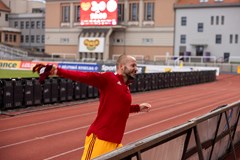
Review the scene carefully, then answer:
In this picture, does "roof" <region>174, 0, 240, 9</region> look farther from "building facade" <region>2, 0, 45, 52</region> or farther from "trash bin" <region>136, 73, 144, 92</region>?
"trash bin" <region>136, 73, 144, 92</region>

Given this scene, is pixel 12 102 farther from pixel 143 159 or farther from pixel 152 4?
pixel 152 4

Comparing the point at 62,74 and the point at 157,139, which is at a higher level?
the point at 62,74

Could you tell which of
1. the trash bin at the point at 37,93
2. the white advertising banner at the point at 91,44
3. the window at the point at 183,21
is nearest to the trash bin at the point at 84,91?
the trash bin at the point at 37,93

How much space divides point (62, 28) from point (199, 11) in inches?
1078

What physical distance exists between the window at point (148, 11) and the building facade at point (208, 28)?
4.59 m

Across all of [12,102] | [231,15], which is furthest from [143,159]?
[231,15]

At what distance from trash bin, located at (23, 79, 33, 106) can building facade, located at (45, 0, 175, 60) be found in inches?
2163

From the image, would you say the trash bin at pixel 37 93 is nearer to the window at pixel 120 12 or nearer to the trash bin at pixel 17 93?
the trash bin at pixel 17 93

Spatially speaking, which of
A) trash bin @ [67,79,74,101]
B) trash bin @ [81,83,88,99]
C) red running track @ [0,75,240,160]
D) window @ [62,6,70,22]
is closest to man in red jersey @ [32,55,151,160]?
red running track @ [0,75,240,160]

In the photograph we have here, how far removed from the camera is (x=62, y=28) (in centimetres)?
8406

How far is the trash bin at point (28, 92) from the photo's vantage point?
20281 mm

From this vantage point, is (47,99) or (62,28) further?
(62,28)

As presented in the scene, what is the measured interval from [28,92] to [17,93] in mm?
777

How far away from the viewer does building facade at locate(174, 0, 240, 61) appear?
69.4 meters
